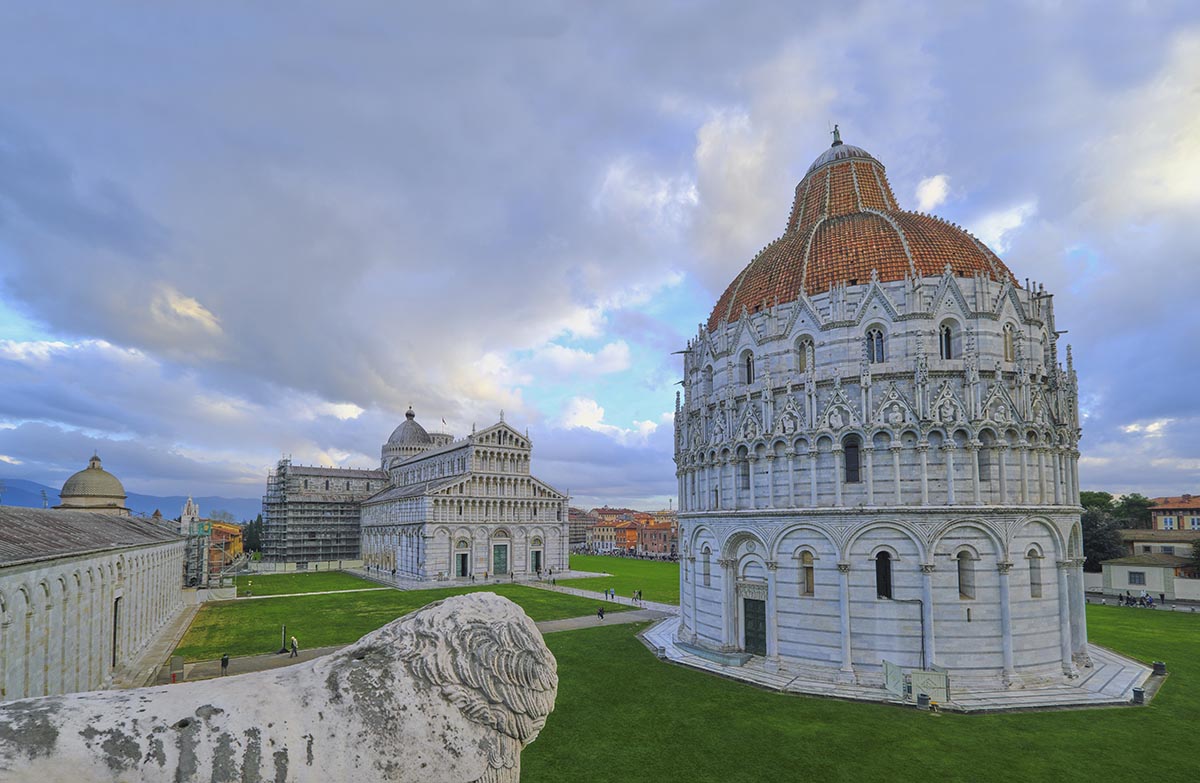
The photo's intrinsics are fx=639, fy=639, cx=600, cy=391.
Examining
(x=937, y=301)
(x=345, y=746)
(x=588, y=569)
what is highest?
(x=937, y=301)

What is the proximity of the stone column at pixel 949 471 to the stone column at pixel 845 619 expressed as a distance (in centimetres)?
523

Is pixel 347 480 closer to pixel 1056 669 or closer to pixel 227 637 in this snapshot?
pixel 227 637

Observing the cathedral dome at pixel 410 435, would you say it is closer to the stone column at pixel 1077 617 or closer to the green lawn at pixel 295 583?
the green lawn at pixel 295 583

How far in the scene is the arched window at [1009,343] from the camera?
30.4 m

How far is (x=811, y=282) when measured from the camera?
33.1 meters

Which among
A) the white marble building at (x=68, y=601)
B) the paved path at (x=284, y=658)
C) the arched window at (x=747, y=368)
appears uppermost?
the arched window at (x=747, y=368)

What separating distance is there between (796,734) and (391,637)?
2077 centimetres

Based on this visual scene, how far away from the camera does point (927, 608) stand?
27.5 metres

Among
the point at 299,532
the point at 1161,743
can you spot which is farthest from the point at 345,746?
the point at 299,532

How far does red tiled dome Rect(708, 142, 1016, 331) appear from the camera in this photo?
31.9m

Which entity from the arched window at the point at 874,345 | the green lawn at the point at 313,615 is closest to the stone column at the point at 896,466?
the arched window at the point at 874,345

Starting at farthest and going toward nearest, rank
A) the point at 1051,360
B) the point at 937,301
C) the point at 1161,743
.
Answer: the point at 1051,360 < the point at 937,301 < the point at 1161,743

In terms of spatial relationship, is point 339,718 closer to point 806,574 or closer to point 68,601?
point 68,601

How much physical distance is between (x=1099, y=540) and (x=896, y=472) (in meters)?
51.5
